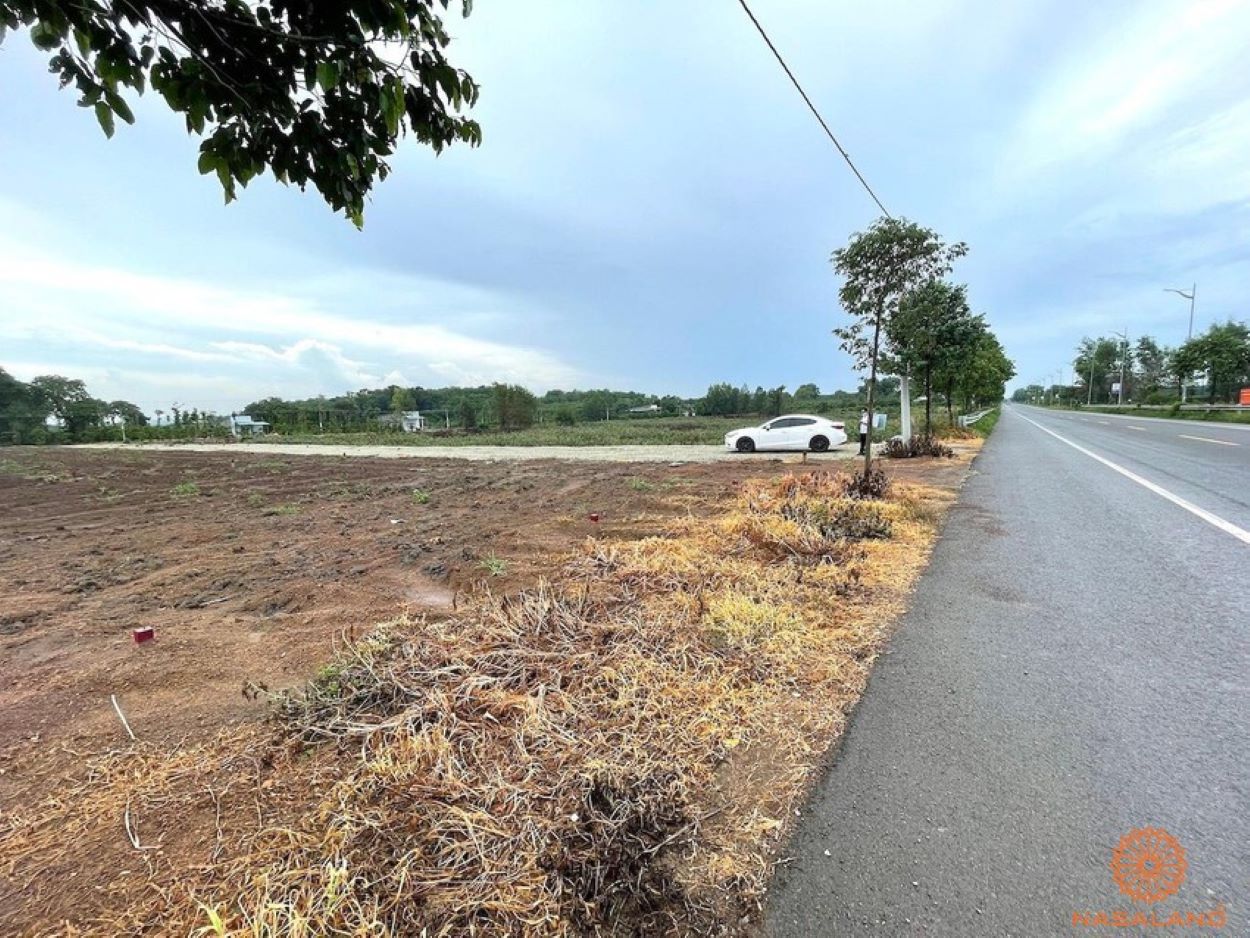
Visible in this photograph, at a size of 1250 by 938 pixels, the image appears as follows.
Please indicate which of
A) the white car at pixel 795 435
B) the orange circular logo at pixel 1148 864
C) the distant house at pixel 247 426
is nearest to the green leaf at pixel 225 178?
the orange circular logo at pixel 1148 864

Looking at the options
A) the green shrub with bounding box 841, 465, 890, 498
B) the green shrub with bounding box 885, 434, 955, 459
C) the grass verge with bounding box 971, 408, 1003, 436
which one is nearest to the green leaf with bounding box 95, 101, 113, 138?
the green shrub with bounding box 841, 465, 890, 498

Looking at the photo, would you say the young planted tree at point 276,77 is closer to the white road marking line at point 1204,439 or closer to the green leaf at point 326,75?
the green leaf at point 326,75

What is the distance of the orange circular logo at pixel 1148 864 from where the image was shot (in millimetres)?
1558

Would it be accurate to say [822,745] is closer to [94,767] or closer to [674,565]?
[674,565]

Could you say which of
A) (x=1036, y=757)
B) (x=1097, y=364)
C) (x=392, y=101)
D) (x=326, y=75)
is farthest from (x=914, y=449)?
(x=1097, y=364)

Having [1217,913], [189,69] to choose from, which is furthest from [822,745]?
[189,69]

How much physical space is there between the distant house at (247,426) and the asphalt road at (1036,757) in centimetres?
4854

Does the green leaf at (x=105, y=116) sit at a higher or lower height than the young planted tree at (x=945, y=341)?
lower

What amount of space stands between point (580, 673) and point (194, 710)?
5.90 ft

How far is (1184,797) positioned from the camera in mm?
1892

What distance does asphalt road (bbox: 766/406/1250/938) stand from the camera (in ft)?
5.04

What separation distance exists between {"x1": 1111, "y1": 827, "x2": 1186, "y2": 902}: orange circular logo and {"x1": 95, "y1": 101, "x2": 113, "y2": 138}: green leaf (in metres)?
3.69

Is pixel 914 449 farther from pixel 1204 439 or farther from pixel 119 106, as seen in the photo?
pixel 119 106

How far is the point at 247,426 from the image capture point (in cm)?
4406
